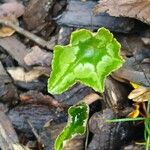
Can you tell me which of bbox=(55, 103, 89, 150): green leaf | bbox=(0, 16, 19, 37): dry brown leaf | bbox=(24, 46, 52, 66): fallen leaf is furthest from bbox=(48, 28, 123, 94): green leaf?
bbox=(0, 16, 19, 37): dry brown leaf

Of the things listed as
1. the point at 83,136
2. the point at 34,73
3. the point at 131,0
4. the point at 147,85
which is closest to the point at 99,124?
the point at 83,136

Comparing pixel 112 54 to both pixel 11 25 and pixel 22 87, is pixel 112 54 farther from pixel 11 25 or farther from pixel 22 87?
pixel 11 25

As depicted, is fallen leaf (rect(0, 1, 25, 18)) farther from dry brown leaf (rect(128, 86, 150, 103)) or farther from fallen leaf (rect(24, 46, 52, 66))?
dry brown leaf (rect(128, 86, 150, 103))

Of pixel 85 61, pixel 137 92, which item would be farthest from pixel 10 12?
pixel 137 92

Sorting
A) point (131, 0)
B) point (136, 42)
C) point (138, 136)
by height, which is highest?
point (131, 0)

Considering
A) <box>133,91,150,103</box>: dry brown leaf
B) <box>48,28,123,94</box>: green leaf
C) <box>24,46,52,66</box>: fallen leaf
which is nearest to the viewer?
<box>48,28,123,94</box>: green leaf
